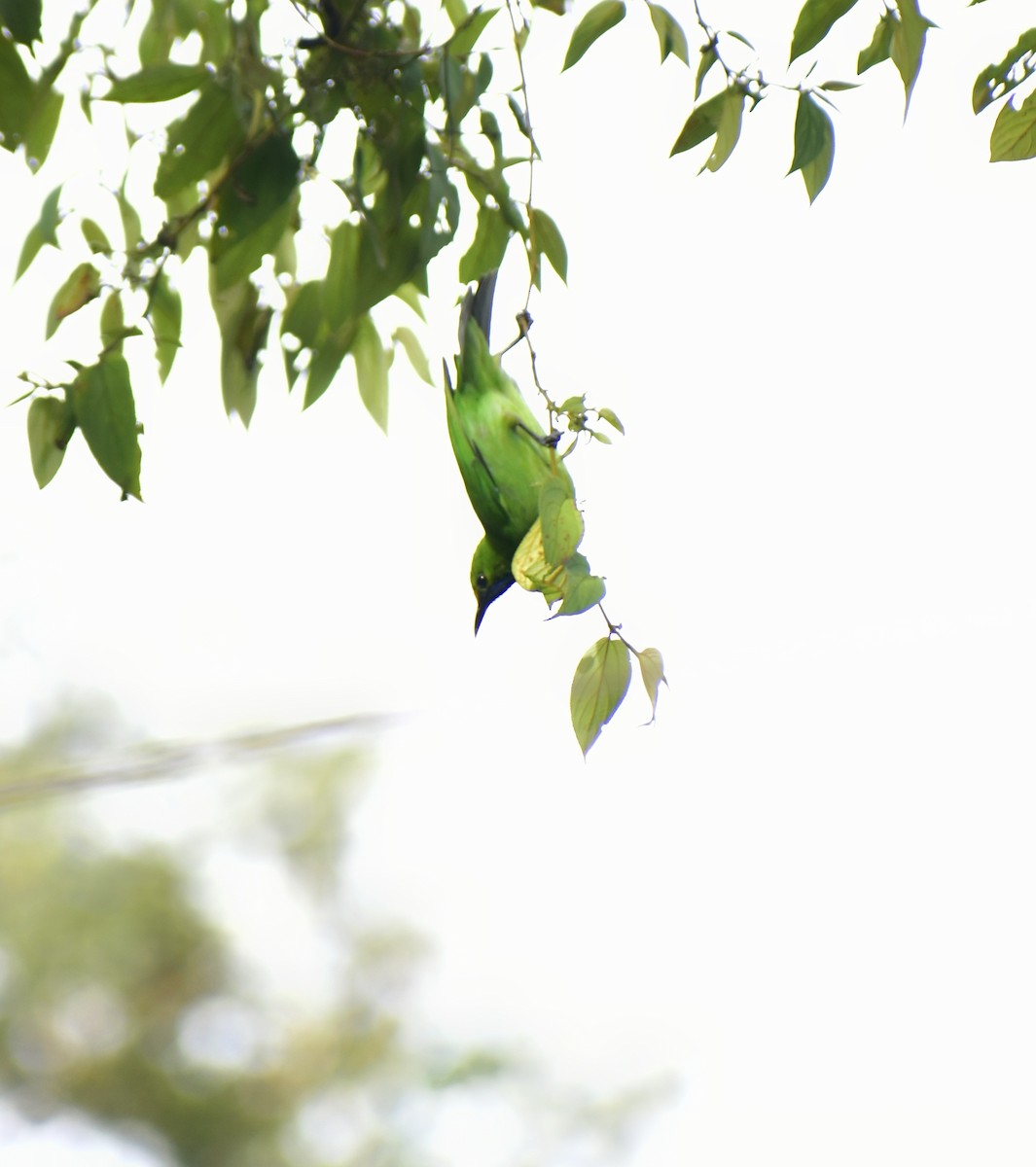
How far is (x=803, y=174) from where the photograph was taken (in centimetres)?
35

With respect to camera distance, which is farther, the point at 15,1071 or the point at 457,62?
the point at 15,1071

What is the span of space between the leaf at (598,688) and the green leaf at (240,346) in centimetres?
20

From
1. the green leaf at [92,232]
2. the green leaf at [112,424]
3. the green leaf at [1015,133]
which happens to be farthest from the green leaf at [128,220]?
the green leaf at [1015,133]

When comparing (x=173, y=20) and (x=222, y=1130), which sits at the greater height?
(x=173, y=20)

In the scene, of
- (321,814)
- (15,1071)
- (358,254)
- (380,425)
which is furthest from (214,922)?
(358,254)

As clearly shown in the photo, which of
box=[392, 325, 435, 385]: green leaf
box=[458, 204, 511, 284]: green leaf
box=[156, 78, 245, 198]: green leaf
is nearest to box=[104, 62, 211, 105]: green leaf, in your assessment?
box=[156, 78, 245, 198]: green leaf

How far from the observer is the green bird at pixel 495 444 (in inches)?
12.0

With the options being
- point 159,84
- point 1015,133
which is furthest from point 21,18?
point 1015,133

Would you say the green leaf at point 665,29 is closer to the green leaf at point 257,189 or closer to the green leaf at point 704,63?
the green leaf at point 704,63

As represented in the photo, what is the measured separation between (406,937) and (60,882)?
0.47 meters

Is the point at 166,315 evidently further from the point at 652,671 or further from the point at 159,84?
the point at 652,671

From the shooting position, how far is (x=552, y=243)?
1.23 feet

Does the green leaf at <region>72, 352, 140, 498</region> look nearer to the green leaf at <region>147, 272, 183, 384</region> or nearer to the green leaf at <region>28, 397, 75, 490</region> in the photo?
the green leaf at <region>28, 397, 75, 490</region>

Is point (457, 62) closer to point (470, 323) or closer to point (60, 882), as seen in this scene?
point (470, 323)
